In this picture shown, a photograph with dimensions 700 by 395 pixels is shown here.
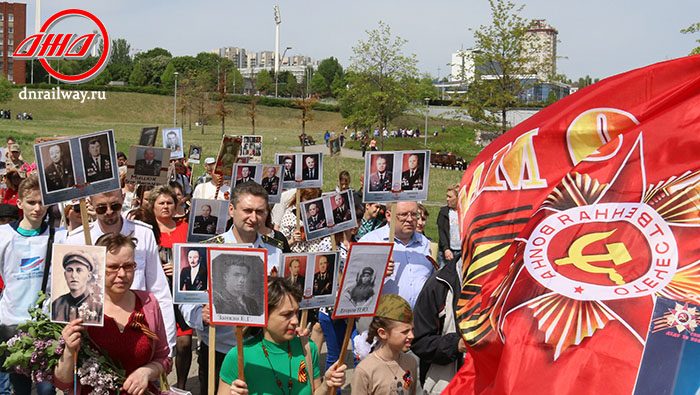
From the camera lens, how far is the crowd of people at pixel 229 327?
5.32m

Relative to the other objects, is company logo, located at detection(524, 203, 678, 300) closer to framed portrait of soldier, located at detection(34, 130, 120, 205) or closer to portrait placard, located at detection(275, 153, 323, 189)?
framed portrait of soldier, located at detection(34, 130, 120, 205)

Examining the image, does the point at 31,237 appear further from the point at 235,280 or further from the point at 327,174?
the point at 327,174

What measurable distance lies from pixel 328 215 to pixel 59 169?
2864 mm

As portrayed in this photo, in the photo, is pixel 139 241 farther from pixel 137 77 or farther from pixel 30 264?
pixel 137 77

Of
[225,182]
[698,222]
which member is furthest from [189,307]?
[225,182]

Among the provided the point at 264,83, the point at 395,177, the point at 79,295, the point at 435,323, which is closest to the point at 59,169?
the point at 79,295

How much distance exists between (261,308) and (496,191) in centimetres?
181

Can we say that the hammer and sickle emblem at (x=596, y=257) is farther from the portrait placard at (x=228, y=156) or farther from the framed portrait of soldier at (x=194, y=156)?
the framed portrait of soldier at (x=194, y=156)

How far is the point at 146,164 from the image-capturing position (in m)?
11.4

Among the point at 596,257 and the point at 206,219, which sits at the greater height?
the point at 596,257

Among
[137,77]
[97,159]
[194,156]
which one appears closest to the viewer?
[97,159]

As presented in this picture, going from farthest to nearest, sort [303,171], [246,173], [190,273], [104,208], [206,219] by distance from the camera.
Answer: [303,171], [246,173], [206,219], [104,208], [190,273]

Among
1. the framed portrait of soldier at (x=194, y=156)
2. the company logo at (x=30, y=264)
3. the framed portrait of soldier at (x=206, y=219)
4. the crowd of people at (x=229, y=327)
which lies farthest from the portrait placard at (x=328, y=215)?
the framed portrait of soldier at (x=194, y=156)

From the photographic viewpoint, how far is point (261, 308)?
5.16 meters
